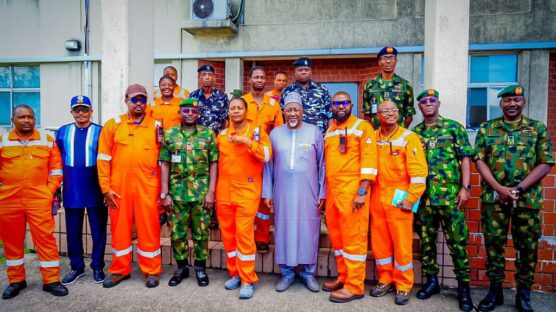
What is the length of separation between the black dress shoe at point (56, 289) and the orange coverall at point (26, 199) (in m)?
0.05

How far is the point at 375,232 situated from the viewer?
397 centimetres

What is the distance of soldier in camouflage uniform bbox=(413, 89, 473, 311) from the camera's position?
3803mm

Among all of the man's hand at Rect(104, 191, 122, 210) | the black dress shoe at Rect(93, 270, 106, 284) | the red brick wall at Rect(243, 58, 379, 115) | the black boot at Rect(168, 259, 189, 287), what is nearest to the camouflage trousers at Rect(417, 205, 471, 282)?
the black boot at Rect(168, 259, 189, 287)

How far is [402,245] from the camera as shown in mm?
3797

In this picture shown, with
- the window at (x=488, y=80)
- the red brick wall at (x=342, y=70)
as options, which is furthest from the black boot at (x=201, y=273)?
the window at (x=488, y=80)

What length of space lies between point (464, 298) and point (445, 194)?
3.42 ft

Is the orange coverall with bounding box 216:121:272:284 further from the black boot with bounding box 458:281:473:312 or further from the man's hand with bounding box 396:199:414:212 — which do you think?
the black boot with bounding box 458:281:473:312

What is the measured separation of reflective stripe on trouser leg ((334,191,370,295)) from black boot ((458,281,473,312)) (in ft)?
3.12

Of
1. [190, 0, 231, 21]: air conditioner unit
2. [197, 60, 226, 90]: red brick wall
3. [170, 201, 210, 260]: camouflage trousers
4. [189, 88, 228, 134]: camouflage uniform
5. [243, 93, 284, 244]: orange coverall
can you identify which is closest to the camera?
[170, 201, 210, 260]: camouflage trousers

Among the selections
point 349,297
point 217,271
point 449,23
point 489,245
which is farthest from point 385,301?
point 449,23

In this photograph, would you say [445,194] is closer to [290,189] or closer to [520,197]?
[520,197]

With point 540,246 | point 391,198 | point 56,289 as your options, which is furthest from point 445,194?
point 56,289

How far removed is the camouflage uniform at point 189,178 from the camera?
4.15 m

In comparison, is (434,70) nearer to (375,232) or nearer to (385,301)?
(375,232)
